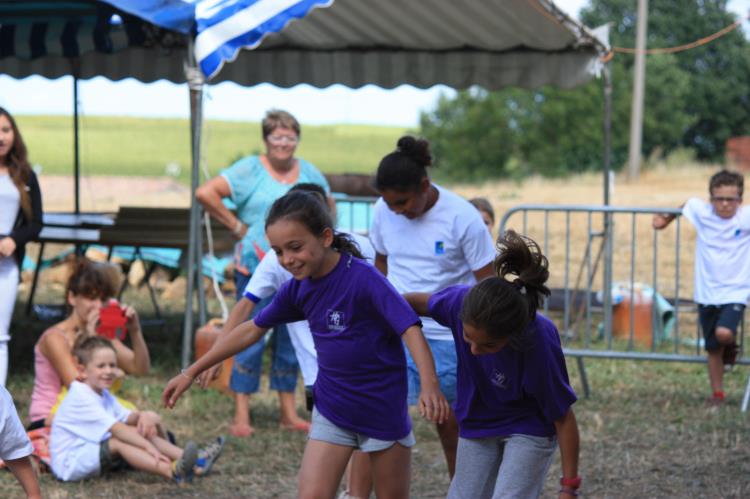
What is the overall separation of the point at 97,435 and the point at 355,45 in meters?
5.63

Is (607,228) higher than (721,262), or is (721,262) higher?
(607,228)

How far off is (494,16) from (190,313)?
344 cm

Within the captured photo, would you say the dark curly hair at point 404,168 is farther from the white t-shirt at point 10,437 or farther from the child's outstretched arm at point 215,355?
the white t-shirt at point 10,437

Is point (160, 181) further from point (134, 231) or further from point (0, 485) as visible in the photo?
point (0, 485)

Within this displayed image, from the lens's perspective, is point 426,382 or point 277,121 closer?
point 426,382

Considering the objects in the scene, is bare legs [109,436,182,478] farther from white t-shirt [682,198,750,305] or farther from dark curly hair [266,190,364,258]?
white t-shirt [682,198,750,305]

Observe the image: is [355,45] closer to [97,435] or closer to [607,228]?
[607,228]

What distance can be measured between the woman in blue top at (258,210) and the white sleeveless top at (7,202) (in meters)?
1.03

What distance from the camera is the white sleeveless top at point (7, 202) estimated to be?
6.50 m

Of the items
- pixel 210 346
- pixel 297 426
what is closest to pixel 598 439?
pixel 297 426

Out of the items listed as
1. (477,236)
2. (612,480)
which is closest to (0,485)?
(477,236)

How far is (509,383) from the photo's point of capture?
12.7ft

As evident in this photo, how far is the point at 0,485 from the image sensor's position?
5820mm

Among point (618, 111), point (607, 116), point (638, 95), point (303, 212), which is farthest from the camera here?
point (618, 111)
